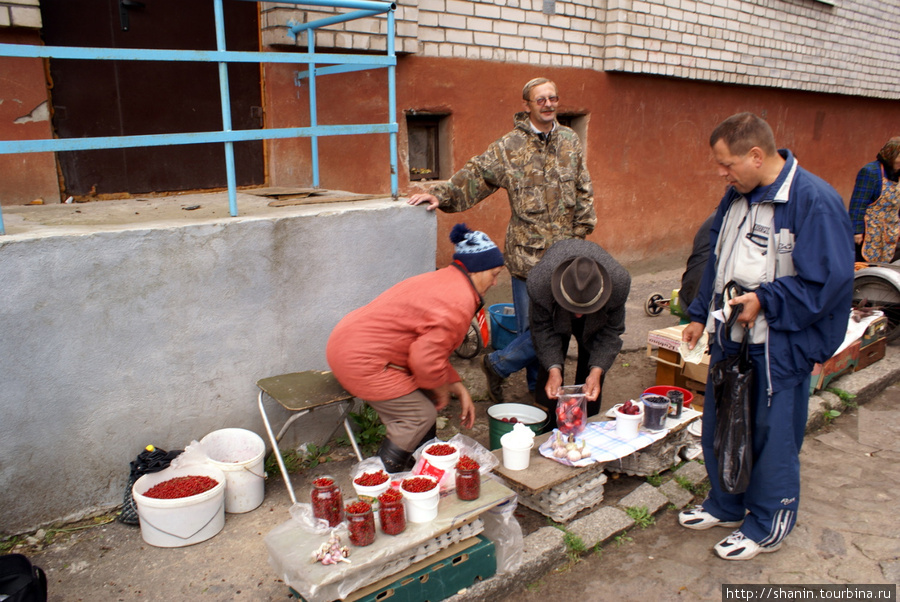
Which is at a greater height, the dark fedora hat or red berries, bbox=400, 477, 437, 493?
the dark fedora hat

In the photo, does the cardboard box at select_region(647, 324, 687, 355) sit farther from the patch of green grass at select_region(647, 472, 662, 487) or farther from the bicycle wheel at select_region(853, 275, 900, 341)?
the bicycle wheel at select_region(853, 275, 900, 341)

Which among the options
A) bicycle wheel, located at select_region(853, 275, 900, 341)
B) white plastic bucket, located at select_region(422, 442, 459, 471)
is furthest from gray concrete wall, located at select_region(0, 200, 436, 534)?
bicycle wheel, located at select_region(853, 275, 900, 341)

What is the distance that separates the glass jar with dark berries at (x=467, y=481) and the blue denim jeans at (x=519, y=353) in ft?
5.06

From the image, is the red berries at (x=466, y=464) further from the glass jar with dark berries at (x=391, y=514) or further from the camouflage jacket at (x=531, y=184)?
the camouflage jacket at (x=531, y=184)

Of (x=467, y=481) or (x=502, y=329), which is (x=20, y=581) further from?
(x=502, y=329)

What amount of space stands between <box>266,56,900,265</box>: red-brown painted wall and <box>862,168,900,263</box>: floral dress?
Answer: 8.35 feet

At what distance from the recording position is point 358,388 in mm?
3207

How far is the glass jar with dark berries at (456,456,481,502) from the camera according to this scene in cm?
281

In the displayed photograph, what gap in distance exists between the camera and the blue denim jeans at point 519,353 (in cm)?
441

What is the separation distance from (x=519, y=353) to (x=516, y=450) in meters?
1.17

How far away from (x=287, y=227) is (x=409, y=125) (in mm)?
2929

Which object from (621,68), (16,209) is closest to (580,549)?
(16,209)

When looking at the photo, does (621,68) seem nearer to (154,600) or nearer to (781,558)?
(781,558)

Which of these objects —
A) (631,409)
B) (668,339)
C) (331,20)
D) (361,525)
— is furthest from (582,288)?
(331,20)
